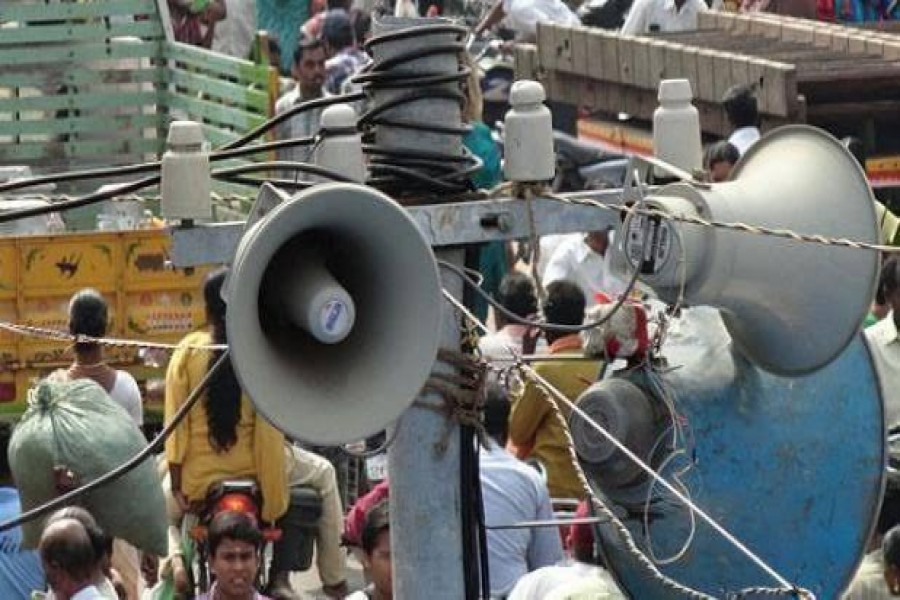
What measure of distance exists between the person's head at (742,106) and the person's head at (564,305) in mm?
2596

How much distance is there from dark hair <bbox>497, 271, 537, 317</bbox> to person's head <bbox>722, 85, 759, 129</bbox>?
2.04 m

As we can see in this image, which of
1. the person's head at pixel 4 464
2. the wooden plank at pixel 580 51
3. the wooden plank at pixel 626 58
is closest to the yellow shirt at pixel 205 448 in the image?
the person's head at pixel 4 464

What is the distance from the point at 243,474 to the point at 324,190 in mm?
4978

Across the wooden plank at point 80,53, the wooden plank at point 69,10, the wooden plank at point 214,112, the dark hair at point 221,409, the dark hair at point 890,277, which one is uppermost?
the wooden plank at point 69,10

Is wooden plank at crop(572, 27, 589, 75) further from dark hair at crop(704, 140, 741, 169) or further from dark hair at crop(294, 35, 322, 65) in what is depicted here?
dark hair at crop(704, 140, 741, 169)

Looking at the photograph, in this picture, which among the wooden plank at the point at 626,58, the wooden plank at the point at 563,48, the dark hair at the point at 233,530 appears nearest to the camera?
the dark hair at the point at 233,530

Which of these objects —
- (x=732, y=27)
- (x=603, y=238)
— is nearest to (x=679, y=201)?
(x=603, y=238)

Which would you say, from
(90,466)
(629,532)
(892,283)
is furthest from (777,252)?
(892,283)

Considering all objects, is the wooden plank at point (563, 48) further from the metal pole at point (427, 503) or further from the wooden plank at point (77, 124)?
the metal pole at point (427, 503)

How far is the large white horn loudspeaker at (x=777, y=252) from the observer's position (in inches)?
280

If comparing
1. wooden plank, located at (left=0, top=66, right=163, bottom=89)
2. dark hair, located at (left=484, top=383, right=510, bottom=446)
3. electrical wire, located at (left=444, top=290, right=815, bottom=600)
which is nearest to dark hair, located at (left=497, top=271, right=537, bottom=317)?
dark hair, located at (left=484, top=383, right=510, bottom=446)

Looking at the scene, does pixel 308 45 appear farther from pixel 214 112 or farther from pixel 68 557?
pixel 68 557

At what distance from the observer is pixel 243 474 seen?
37.0ft

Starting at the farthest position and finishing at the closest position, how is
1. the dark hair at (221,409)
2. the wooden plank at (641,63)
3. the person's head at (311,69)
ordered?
1. the person's head at (311,69)
2. the wooden plank at (641,63)
3. the dark hair at (221,409)
